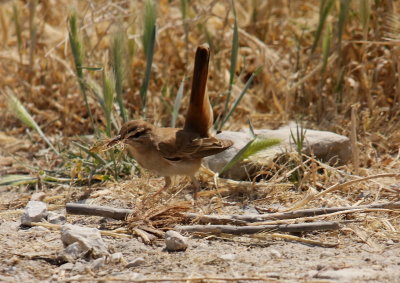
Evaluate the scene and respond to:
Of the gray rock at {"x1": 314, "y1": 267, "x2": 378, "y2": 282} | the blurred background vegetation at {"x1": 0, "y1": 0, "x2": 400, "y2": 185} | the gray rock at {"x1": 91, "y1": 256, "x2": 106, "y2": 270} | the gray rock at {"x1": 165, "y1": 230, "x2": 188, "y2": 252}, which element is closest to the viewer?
the gray rock at {"x1": 314, "y1": 267, "x2": 378, "y2": 282}

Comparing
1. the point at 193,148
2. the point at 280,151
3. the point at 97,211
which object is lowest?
the point at 97,211

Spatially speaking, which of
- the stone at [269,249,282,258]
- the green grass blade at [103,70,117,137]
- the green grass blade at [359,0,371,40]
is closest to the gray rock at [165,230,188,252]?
the stone at [269,249,282,258]

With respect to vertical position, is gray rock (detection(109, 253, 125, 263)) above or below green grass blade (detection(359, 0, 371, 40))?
below

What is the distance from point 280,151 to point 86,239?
201 centimetres

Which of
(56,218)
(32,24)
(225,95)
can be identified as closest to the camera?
(56,218)

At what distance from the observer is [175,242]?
12.1 feet

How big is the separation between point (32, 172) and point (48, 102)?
4.23ft

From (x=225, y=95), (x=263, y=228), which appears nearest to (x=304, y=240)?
(x=263, y=228)

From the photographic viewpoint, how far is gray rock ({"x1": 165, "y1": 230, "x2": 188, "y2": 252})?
3.69 m

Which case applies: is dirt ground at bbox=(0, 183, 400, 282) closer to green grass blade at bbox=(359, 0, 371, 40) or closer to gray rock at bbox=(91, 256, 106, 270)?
gray rock at bbox=(91, 256, 106, 270)

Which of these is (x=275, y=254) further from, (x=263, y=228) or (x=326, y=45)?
(x=326, y=45)

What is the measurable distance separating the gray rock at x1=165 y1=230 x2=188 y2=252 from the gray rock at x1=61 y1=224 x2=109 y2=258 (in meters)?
0.34

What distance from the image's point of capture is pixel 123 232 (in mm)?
4020

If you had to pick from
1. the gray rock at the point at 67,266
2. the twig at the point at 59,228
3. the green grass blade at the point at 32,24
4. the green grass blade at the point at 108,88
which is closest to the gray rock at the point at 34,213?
the twig at the point at 59,228
